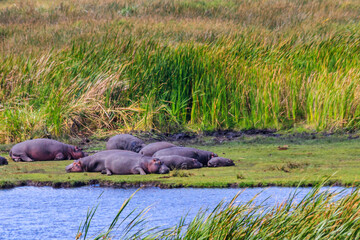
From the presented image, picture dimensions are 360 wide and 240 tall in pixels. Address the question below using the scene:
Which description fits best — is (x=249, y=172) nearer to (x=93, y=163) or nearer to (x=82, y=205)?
(x=93, y=163)

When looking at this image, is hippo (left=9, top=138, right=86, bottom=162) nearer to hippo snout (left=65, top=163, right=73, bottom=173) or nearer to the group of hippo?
the group of hippo

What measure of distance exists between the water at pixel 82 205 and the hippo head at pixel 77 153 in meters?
2.09

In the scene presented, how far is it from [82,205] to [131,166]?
2.06 m

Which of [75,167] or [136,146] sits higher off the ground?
[75,167]

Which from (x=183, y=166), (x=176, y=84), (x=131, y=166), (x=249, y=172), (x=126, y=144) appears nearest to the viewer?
(x=249, y=172)

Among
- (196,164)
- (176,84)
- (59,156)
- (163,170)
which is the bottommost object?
(59,156)

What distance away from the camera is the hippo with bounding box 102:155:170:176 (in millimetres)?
9523

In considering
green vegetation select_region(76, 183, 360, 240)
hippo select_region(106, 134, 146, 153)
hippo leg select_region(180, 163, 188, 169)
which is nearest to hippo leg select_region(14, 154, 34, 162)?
hippo select_region(106, 134, 146, 153)

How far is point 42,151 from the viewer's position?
10891mm

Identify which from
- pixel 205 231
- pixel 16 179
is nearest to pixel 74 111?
pixel 16 179

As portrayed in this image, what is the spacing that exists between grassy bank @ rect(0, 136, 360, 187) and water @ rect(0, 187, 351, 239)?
0.99ft

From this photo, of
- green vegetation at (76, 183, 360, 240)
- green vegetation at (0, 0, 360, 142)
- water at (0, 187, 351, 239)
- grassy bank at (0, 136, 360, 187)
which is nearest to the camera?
green vegetation at (76, 183, 360, 240)

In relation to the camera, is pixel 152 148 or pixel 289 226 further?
pixel 152 148

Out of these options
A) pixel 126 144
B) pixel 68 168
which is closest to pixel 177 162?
pixel 68 168
